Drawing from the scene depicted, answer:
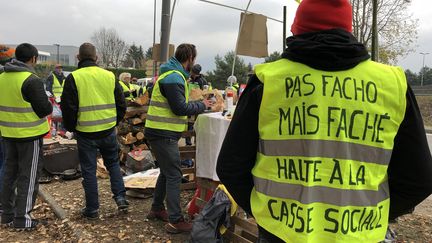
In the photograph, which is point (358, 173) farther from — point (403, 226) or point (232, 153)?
point (403, 226)

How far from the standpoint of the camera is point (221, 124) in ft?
14.0

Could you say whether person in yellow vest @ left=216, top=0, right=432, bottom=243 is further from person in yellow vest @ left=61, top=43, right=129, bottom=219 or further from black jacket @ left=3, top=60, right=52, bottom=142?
black jacket @ left=3, top=60, right=52, bottom=142

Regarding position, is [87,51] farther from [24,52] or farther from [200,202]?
[200,202]

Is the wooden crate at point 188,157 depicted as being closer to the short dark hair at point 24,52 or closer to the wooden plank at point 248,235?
the wooden plank at point 248,235

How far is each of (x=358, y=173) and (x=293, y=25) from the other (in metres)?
0.70

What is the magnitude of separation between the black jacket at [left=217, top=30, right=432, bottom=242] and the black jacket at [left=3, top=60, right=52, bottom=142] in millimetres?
3477

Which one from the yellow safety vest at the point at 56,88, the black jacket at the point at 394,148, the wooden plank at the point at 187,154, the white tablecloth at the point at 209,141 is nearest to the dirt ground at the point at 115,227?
the wooden plank at the point at 187,154

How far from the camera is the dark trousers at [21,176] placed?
4668mm

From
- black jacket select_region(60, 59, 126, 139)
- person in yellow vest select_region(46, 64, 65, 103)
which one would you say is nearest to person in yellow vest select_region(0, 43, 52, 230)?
black jacket select_region(60, 59, 126, 139)

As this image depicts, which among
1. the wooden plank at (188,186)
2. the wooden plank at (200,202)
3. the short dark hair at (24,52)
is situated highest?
the short dark hair at (24,52)

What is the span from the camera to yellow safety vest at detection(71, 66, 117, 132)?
473 centimetres

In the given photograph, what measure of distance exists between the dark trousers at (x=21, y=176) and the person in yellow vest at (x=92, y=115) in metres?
0.49

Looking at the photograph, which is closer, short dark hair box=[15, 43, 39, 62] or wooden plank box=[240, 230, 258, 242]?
wooden plank box=[240, 230, 258, 242]

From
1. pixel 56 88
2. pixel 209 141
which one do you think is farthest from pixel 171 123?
pixel 56 88
